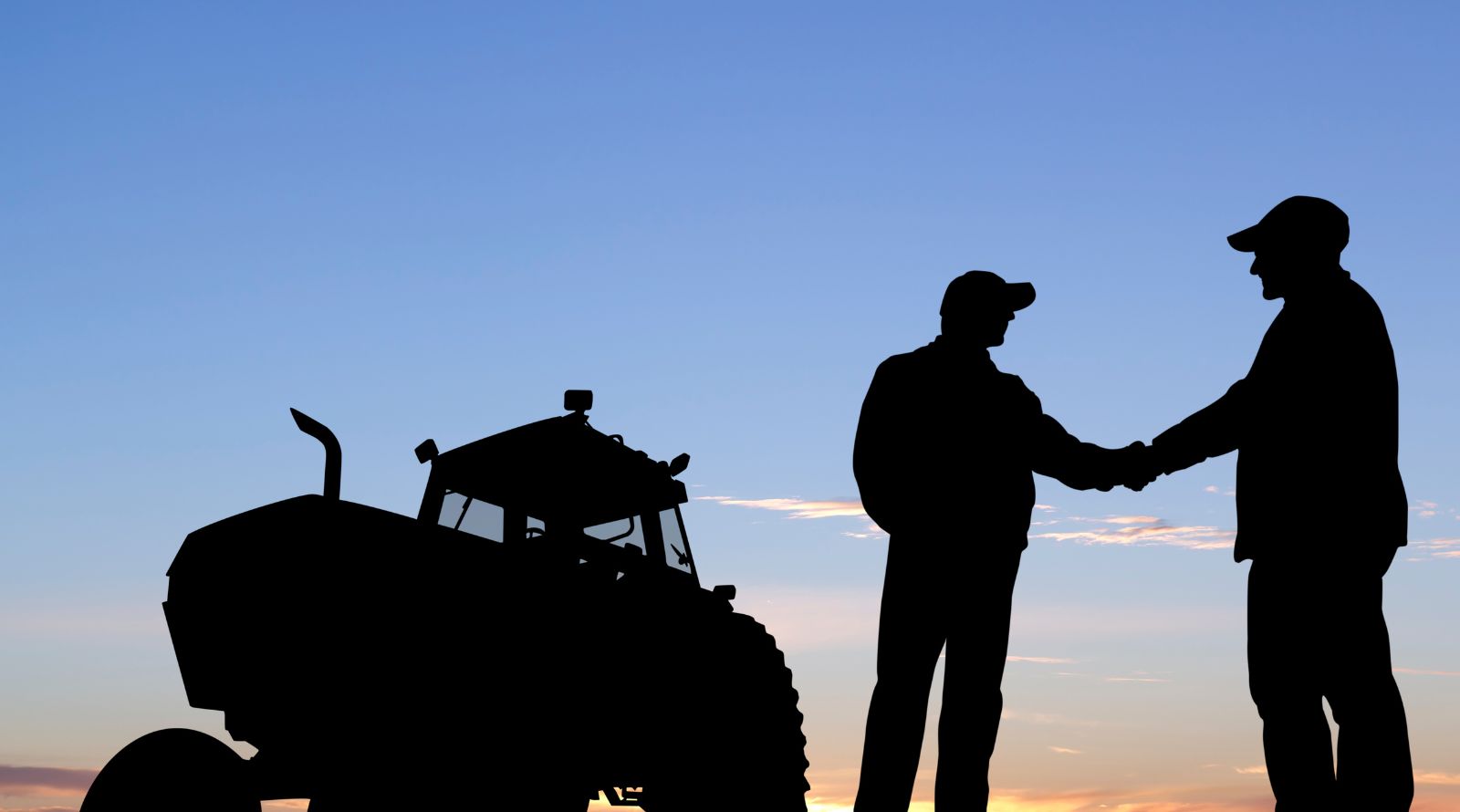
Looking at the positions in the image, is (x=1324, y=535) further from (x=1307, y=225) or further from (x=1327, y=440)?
(x=1307, y=225)

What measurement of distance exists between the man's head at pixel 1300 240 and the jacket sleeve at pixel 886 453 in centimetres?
162

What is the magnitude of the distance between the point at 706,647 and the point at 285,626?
124 inches

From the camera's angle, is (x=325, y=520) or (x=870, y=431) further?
(x=325, y=520)

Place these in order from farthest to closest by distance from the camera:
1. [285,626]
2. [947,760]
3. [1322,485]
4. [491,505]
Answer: [491,505] < [285,626] < [947,760] < [1322,485]

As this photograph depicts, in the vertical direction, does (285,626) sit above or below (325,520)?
below

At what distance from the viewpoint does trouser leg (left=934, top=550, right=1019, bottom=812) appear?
265 inches

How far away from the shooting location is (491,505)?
10.5 meters

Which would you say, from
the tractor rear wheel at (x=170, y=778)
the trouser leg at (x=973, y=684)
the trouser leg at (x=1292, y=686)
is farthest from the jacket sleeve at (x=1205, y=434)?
the tractor rear wheel at (x=170, y=778)

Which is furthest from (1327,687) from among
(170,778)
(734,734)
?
(170,778)

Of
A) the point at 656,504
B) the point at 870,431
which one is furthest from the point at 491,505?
the point at 870,431

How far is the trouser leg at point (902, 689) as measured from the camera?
21.8 feet

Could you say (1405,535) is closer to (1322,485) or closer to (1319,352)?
(1322,485)

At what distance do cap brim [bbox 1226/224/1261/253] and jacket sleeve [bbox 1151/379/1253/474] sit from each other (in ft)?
2.04

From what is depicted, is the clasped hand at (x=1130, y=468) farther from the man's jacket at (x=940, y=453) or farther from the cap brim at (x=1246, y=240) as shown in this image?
the cap brim at (x=1246, y=240)
